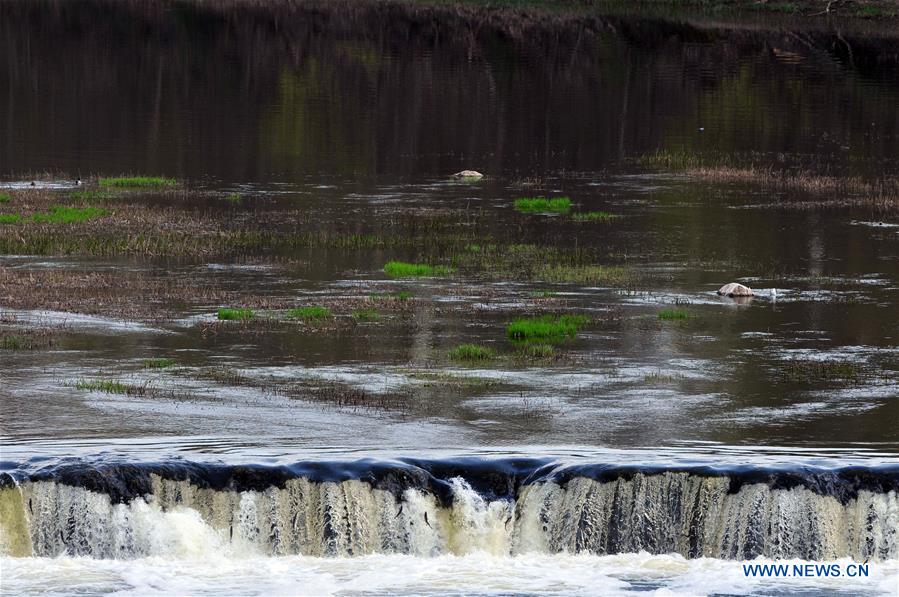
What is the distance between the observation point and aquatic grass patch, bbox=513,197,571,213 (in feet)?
146

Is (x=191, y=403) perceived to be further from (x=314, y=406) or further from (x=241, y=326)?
(x=241, y=326)

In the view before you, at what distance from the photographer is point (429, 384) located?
24891 millimetres

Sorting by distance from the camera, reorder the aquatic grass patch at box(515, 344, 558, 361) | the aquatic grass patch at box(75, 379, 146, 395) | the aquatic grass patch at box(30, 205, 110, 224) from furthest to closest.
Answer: the aquatic grass patch at box(30, 205, 110, 224)
the aquatic grass patch at box(515, 344, 558, 361)
the aquatic grass patch at box(75, 379, 146, 395)

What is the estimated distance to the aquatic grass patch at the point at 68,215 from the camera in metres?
39.9

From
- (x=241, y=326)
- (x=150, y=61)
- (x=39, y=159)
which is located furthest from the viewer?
(x=150, y=61)

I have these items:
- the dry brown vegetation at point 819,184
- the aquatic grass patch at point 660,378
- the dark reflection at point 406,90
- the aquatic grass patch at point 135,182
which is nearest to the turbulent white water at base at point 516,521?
the aquatic grass patch at point 660,378

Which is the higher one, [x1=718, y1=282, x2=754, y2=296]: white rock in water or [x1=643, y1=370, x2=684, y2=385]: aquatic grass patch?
[x1=718, y1=282, x2=754, y2=296]: white rock in water

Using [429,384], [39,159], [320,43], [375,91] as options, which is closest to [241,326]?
[429,384]

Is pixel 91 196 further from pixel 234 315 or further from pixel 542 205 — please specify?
pixel 234 315

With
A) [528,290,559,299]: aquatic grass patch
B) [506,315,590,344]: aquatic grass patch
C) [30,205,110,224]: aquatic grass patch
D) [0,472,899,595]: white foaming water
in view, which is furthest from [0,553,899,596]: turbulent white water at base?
[30,205,110,224]: aquatic grass patch

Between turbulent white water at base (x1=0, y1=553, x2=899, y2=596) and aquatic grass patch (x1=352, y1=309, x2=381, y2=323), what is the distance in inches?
393

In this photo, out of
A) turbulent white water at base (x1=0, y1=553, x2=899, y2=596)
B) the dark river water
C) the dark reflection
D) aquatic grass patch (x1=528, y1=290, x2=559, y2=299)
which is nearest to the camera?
turbulent white water at base (x1=0, y1=553, x2=899, y2=596)

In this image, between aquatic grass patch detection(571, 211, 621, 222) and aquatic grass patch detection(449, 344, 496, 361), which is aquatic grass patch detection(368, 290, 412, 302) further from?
aquatic grass patch detection(571, 211, 621, 222)

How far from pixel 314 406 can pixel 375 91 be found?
56.3 meters
